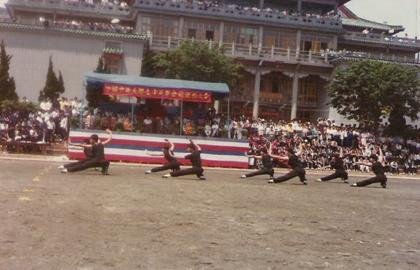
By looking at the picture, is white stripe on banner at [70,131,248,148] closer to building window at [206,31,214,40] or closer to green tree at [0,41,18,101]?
green tree at [0,41,18,101]

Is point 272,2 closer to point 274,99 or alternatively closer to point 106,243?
point 274,99

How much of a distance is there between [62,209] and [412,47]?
49.3 meters

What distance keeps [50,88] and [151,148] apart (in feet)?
55.4

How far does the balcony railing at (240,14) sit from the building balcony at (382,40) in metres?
3.58

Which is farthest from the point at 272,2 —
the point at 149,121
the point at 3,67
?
the point at 149,121

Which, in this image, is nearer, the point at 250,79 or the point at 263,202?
the point at 263,202

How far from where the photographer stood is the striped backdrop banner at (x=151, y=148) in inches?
958

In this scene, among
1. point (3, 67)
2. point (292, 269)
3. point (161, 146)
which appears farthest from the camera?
point (3, 67)

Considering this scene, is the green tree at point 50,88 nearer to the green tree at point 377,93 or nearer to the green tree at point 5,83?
the green tree at point 5,83

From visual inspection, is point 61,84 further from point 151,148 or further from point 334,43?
point 334,43

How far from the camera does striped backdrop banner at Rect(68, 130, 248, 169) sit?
24.3 metres

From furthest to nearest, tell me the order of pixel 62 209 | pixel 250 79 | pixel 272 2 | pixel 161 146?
pixel 272 2
pixel 250 79
pixel 161 146
pixel 62 209

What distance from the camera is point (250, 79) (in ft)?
162

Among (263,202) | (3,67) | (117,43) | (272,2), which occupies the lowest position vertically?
(263,202)
